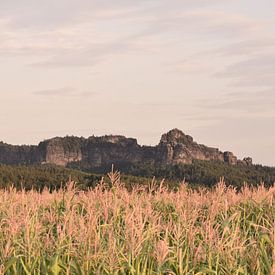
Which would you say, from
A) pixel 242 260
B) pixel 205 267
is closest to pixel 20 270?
pixel 205 267

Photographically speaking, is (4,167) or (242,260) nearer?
(242,260)

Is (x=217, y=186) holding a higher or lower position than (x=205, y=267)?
higher

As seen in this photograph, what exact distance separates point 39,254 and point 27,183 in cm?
13119

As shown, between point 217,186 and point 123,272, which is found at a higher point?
point 217,186

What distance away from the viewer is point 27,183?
→ 13862cm

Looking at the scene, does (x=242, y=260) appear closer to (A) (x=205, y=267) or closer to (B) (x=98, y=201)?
(A) (x=205, y=267)

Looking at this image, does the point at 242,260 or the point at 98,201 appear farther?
the point at 98,201

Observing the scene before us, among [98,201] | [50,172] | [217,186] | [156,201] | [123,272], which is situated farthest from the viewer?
[50,172]

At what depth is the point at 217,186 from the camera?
18422 mm

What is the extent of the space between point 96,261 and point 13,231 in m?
1.64

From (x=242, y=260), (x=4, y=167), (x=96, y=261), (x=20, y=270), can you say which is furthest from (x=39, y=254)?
(x=4, y=167)

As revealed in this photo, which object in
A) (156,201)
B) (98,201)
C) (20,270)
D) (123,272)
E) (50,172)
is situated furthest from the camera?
(50,172)

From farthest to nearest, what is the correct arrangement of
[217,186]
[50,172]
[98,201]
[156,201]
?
[50,172] → [217,186] → [156,201] → [98,201]

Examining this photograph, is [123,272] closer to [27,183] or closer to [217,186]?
[217,186]
